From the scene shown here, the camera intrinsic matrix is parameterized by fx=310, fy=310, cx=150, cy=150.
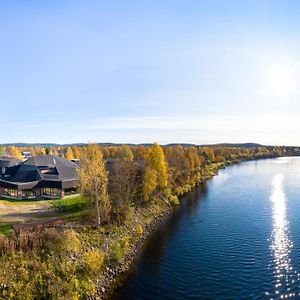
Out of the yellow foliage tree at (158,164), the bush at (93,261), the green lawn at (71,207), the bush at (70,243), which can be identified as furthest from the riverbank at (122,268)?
the yellow foliage tree at (158,164)

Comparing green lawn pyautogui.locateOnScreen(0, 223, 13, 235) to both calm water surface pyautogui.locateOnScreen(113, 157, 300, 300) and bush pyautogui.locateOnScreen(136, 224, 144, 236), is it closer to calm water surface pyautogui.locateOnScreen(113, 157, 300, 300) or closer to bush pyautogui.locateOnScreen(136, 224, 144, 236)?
calm water surface pyautogui.locateOnScreen(113, 157, 300, 300)

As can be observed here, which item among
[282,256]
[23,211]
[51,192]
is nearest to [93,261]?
[23,211]

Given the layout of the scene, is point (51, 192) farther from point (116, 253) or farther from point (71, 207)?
point (116, 253)

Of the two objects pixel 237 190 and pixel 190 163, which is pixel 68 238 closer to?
pixel 237 190

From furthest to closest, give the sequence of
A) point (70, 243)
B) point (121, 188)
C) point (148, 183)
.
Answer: point (148, 183) → point (121, 188) → point (70, 243)

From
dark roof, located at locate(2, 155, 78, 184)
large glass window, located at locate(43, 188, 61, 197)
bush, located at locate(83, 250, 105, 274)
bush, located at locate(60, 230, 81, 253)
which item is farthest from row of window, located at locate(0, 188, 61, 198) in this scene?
bush, located at locate(83, 250, 105, 274)

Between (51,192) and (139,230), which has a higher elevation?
(51,192)
